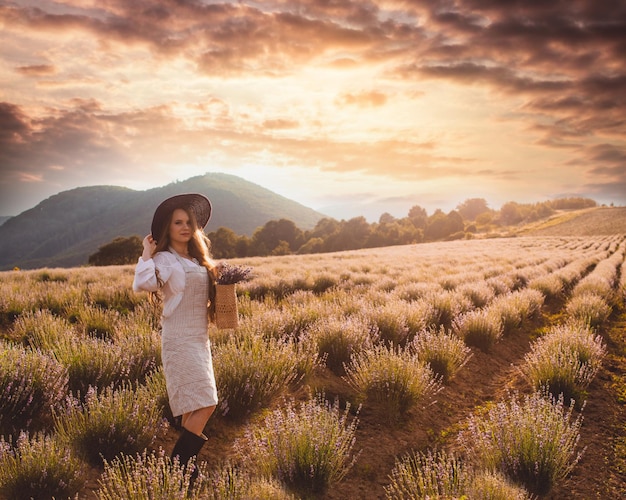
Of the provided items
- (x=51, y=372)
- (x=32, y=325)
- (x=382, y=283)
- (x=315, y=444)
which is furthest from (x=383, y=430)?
(x=382, y=283)

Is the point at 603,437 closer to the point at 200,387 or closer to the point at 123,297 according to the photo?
the point at 200,387

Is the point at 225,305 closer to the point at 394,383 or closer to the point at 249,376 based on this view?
the point at 249,376

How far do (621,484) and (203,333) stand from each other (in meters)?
3.56

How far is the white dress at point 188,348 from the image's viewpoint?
2770 mm

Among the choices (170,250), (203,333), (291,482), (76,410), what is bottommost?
(291,482)

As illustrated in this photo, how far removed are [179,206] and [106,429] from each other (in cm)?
182

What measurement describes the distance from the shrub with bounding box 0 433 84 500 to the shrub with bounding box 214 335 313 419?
125cm

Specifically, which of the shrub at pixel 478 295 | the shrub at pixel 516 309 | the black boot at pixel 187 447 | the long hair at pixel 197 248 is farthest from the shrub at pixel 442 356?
the shrub at pixel 478 295

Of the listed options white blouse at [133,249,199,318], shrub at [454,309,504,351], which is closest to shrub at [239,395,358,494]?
white blouse at [133,249,199,318]

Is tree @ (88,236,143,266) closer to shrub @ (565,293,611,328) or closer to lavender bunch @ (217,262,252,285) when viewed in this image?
shrub @ (565,293,611,328)

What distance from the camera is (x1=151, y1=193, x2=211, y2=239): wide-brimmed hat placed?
3.20 meters

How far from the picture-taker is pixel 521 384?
5.11 m

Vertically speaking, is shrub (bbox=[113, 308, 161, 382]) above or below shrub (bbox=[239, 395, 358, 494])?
above

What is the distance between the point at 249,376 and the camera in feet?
12.8
